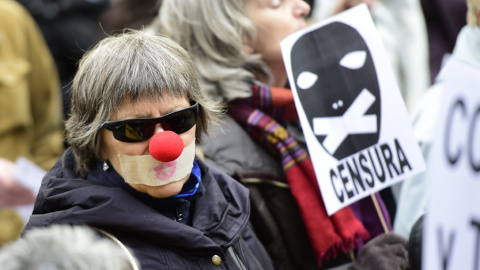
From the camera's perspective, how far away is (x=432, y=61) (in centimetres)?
493

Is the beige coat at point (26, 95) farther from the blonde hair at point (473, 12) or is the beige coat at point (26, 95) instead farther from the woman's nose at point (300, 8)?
the blonde hair at point (473, 12)

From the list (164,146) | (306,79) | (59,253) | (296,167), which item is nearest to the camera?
(59,253)

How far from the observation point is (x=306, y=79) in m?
2.70

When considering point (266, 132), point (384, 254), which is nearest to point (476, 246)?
point (384, 254)

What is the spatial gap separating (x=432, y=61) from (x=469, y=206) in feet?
11.2

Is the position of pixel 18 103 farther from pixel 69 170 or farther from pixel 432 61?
pixel 432 61

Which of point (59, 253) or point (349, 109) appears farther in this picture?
point (349, 109)

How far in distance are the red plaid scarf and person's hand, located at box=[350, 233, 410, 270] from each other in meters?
0.14

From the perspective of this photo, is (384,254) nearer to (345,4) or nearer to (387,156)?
(387,156)

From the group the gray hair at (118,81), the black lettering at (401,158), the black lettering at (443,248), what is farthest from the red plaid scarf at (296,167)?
the black lettering at (443,248)

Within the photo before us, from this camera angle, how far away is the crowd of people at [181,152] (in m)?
2.02

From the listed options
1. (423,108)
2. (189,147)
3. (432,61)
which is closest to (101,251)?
(189,147)

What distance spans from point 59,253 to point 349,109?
1.49 meters

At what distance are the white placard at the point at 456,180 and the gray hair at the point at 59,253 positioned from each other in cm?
75
